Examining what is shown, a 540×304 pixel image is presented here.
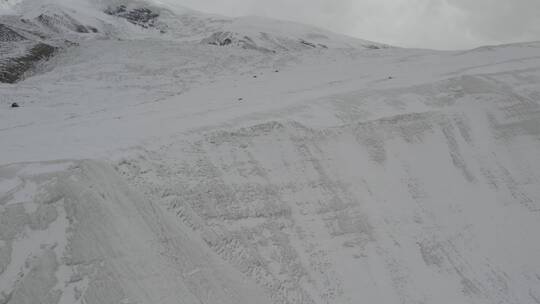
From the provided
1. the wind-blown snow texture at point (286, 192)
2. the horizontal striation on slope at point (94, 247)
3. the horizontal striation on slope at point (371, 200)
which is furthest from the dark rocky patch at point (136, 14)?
the horizontal striation on slope at point (94, 247)

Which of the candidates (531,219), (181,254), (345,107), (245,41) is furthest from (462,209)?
(245,41)

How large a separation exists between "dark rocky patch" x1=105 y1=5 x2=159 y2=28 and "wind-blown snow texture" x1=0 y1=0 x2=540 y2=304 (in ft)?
322

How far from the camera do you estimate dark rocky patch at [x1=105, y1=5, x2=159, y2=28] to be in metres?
119

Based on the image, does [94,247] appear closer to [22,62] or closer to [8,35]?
[22,62]

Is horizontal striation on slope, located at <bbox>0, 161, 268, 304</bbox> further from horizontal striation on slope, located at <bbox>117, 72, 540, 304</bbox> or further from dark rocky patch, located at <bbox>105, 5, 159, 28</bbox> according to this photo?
dark rocky patch, located at <bbox>105, 5, 159, 28</bbox>

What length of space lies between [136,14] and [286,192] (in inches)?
4740

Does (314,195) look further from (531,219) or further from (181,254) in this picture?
(531,219)

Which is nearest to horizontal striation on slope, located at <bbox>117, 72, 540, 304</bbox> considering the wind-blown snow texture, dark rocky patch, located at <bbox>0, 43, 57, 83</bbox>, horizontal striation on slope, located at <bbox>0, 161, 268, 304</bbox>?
the wind-blown snow texture

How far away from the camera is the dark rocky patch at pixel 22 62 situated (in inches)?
1329

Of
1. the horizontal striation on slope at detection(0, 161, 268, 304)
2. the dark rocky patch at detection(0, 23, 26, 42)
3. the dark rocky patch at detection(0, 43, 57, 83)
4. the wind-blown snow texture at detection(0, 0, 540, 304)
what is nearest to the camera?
the horizontal striation on slope at detection(0, 161, 268, 304)

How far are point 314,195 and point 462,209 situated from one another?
17.6ft

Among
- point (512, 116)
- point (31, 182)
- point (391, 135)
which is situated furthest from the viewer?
point (512, 116)

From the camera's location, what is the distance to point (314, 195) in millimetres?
14102

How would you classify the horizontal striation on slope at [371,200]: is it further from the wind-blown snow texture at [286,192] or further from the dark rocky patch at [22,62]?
the dark rocky patch at [22,62]
